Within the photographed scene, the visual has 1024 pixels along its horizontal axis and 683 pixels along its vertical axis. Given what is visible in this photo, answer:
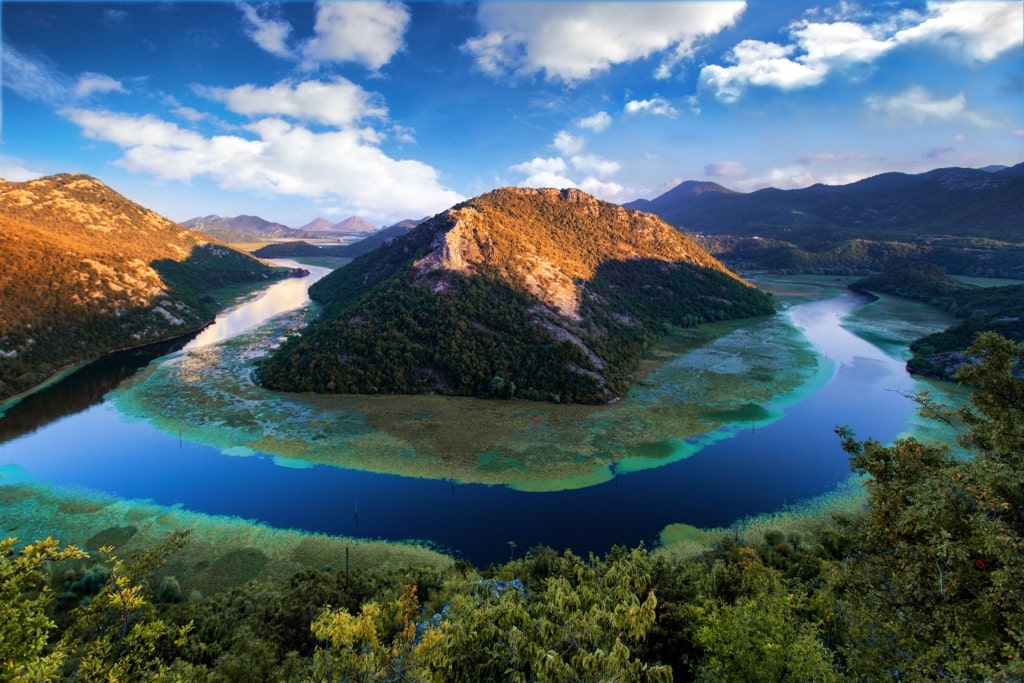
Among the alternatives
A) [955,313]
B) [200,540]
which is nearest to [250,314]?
[200,540]

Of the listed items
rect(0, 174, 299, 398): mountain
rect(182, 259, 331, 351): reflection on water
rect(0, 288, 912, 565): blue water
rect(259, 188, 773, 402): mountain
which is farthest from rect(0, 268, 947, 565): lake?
rect(182, 259, 331, 351): reflection on water

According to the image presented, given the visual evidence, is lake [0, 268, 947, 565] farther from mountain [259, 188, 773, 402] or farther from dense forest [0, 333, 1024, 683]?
dense forest [0, 333, 1024, 683]

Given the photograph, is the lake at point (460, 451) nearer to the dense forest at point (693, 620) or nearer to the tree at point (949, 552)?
the dense forest at point (693, 620)

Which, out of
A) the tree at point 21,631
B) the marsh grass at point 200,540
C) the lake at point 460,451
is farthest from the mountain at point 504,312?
the tree at point 21,631

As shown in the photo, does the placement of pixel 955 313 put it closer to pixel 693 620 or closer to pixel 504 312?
pixel 504 312

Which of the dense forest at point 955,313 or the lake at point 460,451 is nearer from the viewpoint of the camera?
the lake at point 460,451
